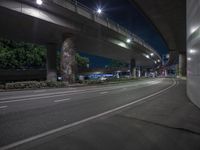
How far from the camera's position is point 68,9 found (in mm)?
20812

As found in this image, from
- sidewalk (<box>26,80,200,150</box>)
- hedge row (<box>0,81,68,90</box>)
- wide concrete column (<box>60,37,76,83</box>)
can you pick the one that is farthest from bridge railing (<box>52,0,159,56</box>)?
sidewalk (<box>26,80,200,150</box>)

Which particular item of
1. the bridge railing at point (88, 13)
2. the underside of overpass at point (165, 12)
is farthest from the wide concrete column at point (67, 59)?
the underside of overpass at point (165, 12)

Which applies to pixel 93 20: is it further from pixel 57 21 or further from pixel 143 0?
pixel 143 0

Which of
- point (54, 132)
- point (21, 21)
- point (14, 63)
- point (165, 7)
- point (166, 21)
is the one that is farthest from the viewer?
point (14, 63)

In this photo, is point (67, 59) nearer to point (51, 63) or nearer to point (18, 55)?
point (51, 63)

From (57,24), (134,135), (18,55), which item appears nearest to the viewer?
(134,135)

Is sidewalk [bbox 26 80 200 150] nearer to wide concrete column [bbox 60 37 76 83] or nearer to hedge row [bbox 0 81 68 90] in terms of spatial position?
hedge row [bbox 0 81 68 90]

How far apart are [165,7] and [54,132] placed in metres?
23.1

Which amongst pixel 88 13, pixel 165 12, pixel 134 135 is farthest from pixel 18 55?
pixel 134 135

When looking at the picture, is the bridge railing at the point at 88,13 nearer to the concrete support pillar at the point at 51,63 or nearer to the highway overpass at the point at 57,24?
the highway overpass at the point at 57,24

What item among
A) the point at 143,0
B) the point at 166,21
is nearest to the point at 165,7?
the point at 143,0

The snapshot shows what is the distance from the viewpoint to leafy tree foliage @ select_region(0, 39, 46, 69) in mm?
41203

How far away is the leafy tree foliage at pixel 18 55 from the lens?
4120cm

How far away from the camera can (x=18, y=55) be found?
43.7 meters
